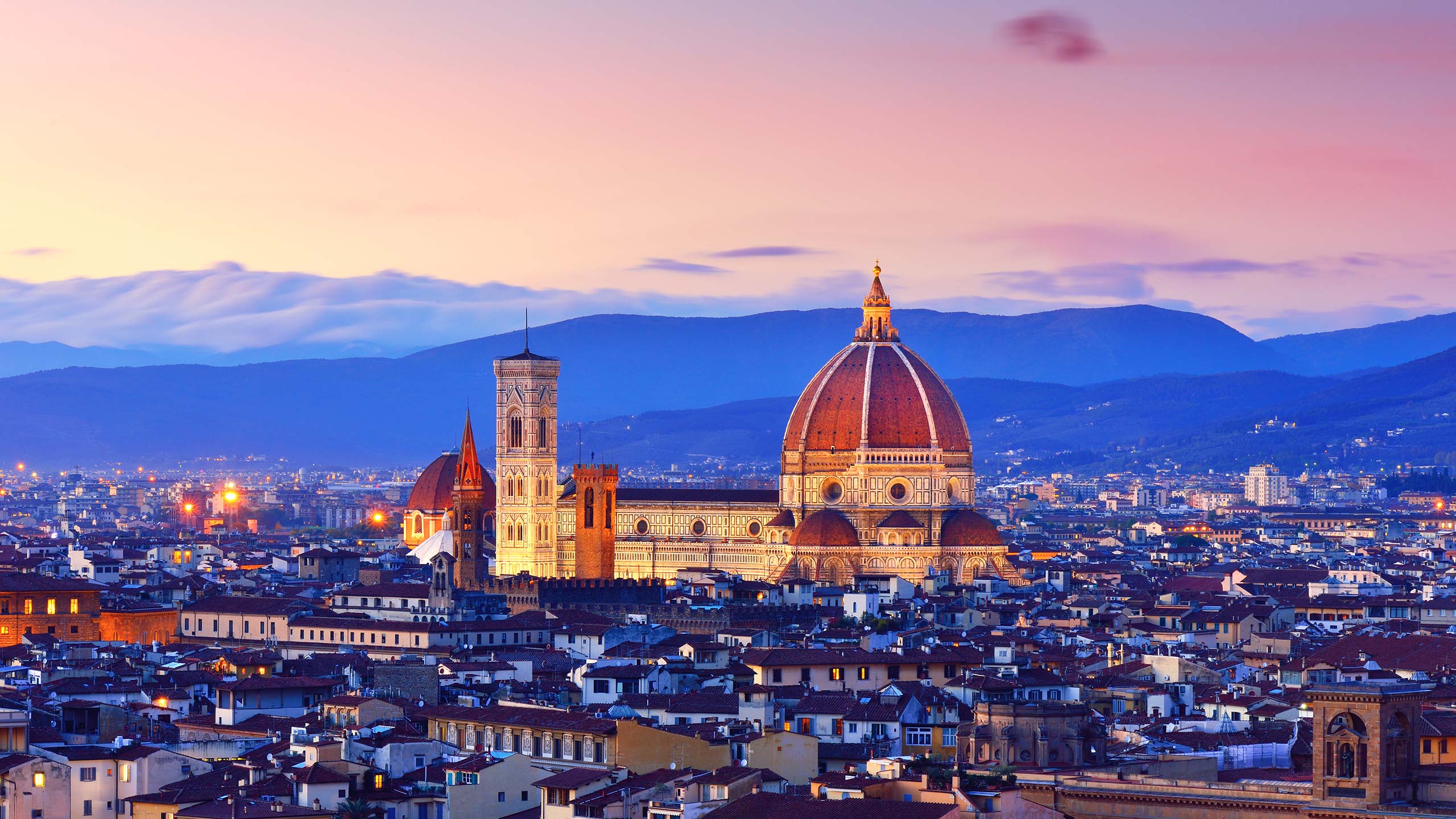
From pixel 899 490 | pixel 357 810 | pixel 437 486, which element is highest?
pixel 437 486

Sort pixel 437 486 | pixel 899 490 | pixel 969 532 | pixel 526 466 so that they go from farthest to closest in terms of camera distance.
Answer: pixel 437 486
pixel 899 490
pixel 526 466
pixel 969 532

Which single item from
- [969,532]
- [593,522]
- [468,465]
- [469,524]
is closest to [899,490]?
[969,532]

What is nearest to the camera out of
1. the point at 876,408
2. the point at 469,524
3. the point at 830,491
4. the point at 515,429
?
the point at 469,524

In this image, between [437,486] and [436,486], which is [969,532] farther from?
[436,486]

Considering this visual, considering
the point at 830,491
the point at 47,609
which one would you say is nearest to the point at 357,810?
the point at 47,609

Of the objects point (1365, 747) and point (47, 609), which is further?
point (47, 609)

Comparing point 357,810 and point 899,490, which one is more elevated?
point 899,490

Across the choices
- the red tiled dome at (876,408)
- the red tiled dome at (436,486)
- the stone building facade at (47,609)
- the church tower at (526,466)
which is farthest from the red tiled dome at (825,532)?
Answer: the stone building facade at (47,609)
